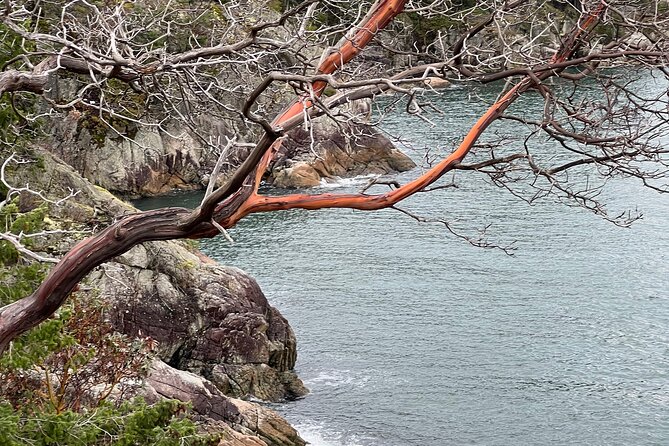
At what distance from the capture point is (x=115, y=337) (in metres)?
14.5

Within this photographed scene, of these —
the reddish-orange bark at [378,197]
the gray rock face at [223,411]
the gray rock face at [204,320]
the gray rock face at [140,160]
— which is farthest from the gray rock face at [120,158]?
the reddish-orange bark at [378,197]

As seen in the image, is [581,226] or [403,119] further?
[403,119]

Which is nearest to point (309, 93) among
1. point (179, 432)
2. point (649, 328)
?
point (179, 432)

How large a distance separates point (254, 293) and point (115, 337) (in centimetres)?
1134

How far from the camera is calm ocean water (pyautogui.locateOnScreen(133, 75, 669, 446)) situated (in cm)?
2247

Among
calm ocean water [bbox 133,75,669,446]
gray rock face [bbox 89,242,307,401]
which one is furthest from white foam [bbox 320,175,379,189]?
gray rock face [bbox 89,242,307,401]

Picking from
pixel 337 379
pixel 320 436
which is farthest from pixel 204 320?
pixel 320 436

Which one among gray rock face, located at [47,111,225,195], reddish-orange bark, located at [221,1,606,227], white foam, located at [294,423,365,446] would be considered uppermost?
reddish-orange bark, located at [221,1,606,227]

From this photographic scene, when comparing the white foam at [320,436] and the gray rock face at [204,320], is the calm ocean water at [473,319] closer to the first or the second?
the white foam at [320,436]

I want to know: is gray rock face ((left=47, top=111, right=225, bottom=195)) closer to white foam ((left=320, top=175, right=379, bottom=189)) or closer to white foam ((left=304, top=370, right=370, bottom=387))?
white foam ((left=320, top=175, right=379, bottom=189))

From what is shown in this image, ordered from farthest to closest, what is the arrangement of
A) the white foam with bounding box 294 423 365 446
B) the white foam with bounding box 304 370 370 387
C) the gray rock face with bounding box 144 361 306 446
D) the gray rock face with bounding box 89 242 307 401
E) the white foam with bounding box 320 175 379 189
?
1. the white foam with bounding box 320 175 379 189
2. the white foam with bounding box 304 370 370 387
3. the gray rock face with bounding box 89 242 307 401
4. the white foam with bounding box 294 423 365 446
5. the gray rock face with bounding box 144 361 306 446

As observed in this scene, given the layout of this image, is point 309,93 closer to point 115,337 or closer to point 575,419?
point 115,337

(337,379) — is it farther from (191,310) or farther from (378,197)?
(378,197)

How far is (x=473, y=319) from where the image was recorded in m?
28.0
